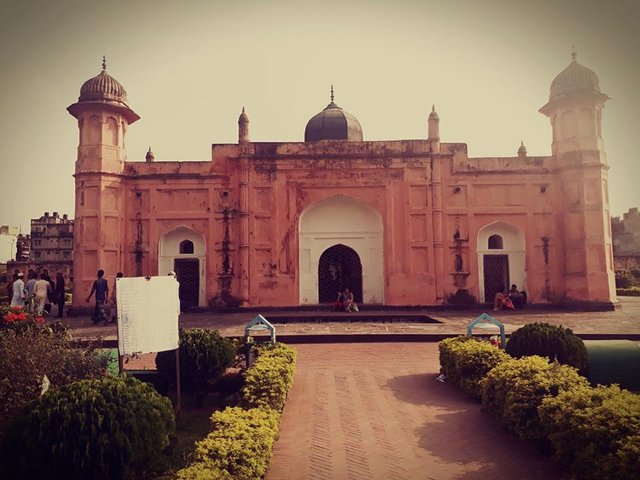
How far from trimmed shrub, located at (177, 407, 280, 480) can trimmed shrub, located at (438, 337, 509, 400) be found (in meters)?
3.35

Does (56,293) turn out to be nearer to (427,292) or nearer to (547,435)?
(427,292)

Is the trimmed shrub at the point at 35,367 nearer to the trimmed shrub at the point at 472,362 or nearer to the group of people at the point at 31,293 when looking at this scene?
the trimmed shrub at the point at 472,362

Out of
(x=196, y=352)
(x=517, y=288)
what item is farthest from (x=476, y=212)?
(x=196, y=352)

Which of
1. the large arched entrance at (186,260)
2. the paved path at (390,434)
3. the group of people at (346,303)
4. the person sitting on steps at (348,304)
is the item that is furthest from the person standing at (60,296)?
the paved path at (390,434)

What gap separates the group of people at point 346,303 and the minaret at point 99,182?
8.24 meters

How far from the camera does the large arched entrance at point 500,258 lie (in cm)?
1866

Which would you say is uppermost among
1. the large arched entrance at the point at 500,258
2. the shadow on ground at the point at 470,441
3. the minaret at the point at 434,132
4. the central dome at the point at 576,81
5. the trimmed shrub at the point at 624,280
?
the central dome at the point at 576,81

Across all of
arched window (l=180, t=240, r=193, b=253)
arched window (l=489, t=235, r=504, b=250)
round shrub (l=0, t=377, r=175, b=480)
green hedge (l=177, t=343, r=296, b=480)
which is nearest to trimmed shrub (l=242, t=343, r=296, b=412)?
green hedge (l=177, t=343, r=296, b=480)

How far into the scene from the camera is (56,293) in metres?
16.6

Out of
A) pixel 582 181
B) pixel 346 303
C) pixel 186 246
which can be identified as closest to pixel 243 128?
pixel 186 246

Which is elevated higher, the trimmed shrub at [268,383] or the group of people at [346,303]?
the group of people at [346,303]

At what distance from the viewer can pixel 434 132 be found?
1880cm

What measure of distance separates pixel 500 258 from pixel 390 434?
14.9 meters

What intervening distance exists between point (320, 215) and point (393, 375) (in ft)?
38.2
